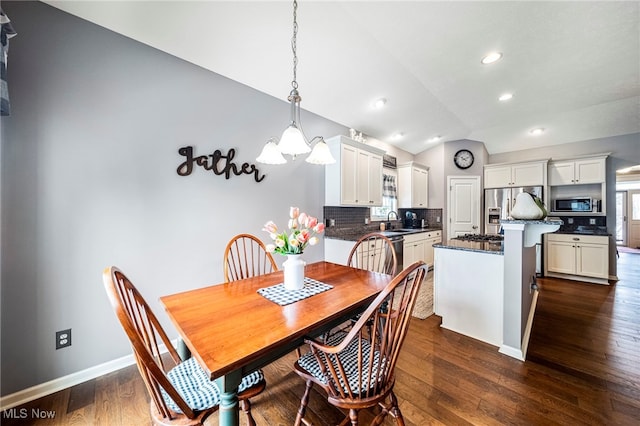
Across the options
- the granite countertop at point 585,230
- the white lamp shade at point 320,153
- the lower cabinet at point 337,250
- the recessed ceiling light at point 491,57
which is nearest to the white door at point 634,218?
the granite countertop at point 585,230

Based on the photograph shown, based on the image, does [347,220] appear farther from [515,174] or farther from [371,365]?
[515,174]

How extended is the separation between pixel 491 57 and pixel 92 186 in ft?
12.9

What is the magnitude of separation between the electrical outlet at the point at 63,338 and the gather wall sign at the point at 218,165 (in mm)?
1397

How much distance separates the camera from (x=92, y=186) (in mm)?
1808

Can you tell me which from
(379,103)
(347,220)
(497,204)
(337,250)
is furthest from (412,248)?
(379,103)

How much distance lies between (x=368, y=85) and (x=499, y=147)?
153 inches

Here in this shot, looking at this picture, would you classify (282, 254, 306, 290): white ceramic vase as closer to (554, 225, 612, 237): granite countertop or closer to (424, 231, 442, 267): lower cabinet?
(424, 231, 442, 267): lower cabinet

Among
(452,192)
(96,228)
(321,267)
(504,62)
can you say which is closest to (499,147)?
(452,192)

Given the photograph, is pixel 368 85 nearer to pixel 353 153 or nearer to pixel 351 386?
pixel 353 153

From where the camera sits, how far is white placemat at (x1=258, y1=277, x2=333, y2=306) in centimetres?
136

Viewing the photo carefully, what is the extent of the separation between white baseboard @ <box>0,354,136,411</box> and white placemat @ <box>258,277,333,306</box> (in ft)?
4.82

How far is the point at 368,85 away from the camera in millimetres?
3037

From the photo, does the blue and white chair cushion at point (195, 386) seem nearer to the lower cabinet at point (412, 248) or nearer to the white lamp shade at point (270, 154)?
the white lamp shade at point (270, 154)

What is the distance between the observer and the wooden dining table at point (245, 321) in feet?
2.85
